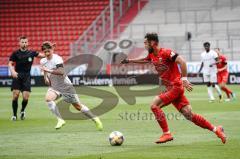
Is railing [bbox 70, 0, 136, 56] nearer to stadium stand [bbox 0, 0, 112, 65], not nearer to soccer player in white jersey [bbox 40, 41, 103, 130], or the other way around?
stadium stand [bbox 0, 0, 112, 65]

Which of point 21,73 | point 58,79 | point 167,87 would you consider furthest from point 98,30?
point 167,87

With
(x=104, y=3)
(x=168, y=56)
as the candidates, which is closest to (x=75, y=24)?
(x=104, y=3)

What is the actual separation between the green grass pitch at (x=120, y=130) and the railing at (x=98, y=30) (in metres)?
22.9

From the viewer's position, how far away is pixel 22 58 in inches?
806

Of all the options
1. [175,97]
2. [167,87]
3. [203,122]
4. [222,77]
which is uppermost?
[167,87]

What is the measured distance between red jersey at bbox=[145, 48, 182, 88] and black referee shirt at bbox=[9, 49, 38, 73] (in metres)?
7.49

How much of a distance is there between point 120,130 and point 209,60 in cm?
1307

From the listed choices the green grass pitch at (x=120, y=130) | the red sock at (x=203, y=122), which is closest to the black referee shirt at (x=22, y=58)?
the green grass pitch at (x=120, y=130)

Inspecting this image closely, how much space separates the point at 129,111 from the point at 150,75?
19894mm

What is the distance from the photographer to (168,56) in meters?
13.5

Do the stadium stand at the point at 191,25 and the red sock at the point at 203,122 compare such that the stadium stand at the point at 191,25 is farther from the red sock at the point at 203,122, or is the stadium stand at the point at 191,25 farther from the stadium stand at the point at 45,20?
the red sock at the point at 203,122

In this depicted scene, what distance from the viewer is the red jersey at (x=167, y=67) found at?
44.3 ft

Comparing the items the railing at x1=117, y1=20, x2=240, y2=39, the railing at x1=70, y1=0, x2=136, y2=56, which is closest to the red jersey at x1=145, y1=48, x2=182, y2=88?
the railing at x1=117, y1=20, x2=240, y2=39

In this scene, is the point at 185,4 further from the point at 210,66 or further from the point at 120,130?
the point at 120,130
